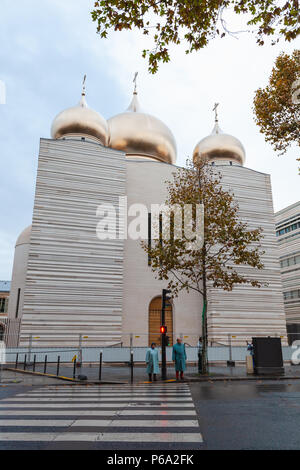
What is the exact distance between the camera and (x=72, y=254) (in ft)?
77.3

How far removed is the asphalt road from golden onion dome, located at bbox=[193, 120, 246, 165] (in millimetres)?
26276

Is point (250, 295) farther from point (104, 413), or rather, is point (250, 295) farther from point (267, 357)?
point (104, 413)

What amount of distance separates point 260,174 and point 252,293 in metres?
10.9

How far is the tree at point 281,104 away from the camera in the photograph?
43.9 ft

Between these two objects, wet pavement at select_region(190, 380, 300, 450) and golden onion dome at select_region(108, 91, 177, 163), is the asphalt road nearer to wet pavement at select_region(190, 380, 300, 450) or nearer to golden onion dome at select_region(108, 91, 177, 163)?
wet pavement at select_region(190, 380, 300, 450)

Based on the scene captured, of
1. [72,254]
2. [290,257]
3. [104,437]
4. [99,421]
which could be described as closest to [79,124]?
[72,254]

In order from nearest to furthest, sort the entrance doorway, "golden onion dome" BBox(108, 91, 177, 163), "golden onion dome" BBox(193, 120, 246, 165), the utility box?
the utility box < the entrance doorway < "golden onion dome" BBox(108, 91, 177, 163) < "golden onion dome" BBox(193, 120, 246, 165)

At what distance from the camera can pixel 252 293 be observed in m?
26.5

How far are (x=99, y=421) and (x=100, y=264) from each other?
18.3m

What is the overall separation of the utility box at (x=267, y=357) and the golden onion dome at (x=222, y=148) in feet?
67.4

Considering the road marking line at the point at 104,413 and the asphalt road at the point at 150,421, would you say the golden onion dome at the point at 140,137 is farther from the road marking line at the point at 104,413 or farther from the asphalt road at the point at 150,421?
the road marking line at the point at 104,413

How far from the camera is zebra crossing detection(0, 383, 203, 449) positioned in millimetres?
4703

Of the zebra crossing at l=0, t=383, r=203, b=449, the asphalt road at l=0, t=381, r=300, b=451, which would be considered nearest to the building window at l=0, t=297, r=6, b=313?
the asphalt road at l=0, t=381, r=300, b=451
